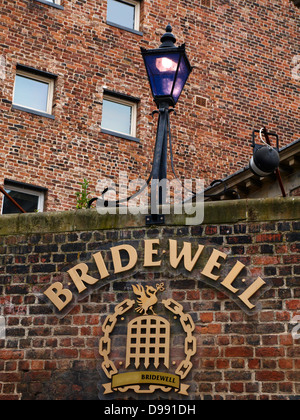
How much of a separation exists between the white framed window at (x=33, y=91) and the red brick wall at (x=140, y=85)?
0.23 metres

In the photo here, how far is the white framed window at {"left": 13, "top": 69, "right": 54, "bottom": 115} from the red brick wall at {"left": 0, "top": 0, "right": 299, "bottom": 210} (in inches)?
9.2

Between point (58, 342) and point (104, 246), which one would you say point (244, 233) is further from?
point (58, 342)

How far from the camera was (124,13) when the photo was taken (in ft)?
61.5

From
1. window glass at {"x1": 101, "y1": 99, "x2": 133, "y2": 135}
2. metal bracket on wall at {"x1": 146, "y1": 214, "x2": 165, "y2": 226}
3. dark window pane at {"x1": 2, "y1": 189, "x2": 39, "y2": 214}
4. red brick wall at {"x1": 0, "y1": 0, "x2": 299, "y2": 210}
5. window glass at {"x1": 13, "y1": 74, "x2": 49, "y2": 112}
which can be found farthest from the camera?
window glass at {"x1": 101, "y1": 99, "x2": 133, "y2": 135}

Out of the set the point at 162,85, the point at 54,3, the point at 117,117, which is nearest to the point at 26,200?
the point at 117,117

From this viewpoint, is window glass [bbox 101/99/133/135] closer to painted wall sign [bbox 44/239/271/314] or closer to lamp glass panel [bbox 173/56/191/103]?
lamp glass panel [bbox 173/56/191/103]

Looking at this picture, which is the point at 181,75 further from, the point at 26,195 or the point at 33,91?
the point at 33,91

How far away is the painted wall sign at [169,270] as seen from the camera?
759 centimetres

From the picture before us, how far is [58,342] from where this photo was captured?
7871 millimetres

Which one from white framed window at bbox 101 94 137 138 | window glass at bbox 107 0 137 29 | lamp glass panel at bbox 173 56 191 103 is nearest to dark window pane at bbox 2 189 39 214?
white framed window at bbox 101 94 137 138

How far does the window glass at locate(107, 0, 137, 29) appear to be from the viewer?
18.5 metres

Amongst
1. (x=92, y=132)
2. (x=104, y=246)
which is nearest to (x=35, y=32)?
(x=92, y=132)

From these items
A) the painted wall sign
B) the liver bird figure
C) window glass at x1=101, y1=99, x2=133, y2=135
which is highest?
window glass at x1=101, y1=99, x2=133, y2=135

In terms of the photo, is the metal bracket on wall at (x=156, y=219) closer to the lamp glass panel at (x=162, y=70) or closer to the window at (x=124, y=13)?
the lamp glass panel at (x=162, y=70)
